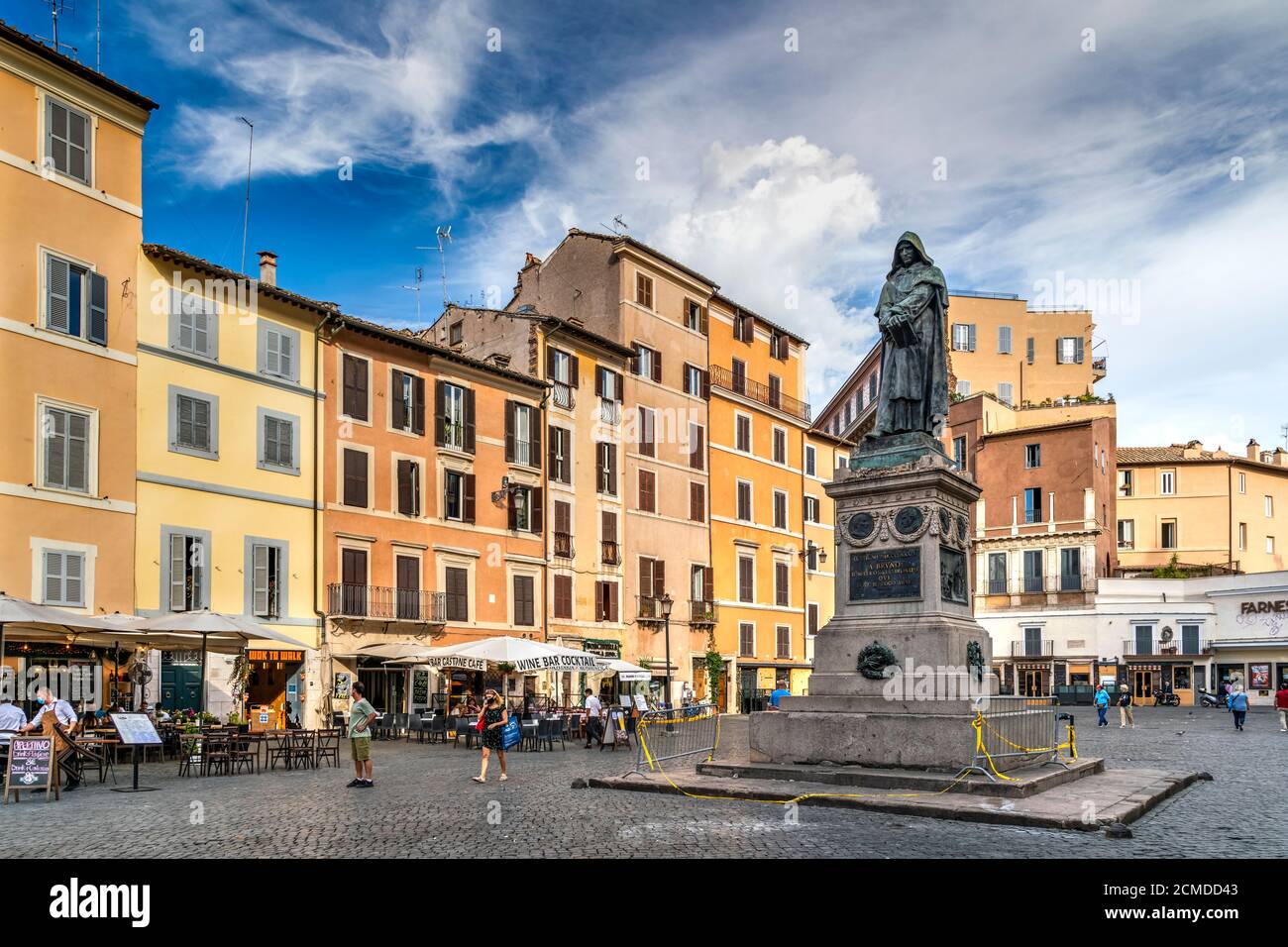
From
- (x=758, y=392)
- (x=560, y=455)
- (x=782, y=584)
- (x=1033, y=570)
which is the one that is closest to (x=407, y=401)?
(x=560, y=455)

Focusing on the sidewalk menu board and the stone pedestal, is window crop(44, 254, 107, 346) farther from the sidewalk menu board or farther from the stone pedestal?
the stone pedestal

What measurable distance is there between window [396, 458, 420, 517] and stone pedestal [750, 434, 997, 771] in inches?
811

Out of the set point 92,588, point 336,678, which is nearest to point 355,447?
point 336,678

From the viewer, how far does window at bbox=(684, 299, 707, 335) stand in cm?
4806

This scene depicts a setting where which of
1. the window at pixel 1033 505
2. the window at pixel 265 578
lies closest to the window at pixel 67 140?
the window at pixel 265 578

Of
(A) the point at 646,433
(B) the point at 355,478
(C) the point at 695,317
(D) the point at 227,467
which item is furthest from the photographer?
(C) the point at 695,317

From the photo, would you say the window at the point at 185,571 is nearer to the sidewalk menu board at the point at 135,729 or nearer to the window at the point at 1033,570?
the sidewalk menu board at the point at 135,729

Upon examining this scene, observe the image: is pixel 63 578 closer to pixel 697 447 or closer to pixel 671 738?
pixel 671 738

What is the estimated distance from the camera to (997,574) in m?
64.2

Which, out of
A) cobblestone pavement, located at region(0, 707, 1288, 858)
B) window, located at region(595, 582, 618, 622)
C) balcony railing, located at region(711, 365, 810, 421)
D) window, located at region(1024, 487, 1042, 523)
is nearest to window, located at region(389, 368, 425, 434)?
window, located at region(595, 582, 618, 622)

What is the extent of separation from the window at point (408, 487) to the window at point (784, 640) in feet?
70.6

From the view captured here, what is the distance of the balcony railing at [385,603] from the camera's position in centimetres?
3206

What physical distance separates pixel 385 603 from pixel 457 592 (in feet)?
10.1

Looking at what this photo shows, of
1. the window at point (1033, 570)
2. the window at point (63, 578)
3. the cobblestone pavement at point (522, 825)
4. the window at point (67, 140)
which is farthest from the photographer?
the window at point (1033, 570)
